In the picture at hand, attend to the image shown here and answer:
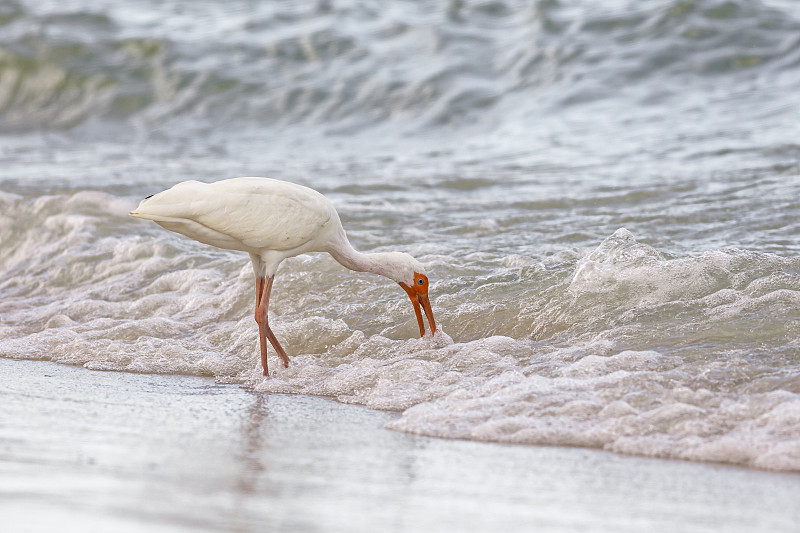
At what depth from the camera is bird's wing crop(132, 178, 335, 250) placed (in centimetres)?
560

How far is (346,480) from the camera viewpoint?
3.54 meters

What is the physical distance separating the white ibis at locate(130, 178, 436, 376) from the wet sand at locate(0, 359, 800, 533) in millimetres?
1245

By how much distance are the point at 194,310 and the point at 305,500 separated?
4.00m

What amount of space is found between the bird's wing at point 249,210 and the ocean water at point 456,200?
2.40ft

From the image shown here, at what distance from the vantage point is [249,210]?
576 centimetres

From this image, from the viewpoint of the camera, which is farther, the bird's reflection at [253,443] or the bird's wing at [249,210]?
the bird's wing at [249,210]

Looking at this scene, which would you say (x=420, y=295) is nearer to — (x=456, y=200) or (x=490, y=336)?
(x=490, y=336)

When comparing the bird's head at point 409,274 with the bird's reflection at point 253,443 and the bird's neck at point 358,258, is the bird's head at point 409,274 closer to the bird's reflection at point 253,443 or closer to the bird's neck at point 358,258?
the bird's neck at point 358,258

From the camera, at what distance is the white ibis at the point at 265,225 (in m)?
5.64

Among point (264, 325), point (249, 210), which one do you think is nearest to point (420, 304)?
point (264, 325)

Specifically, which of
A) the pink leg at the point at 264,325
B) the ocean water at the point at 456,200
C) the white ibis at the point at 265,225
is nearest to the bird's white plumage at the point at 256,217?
the white ibis at the point at 265,225

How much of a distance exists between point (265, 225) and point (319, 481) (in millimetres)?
2516

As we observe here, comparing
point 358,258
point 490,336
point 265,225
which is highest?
point 265,225

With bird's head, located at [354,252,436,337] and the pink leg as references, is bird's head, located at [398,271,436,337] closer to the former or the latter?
bird's head, located at [354,252,436,337]
